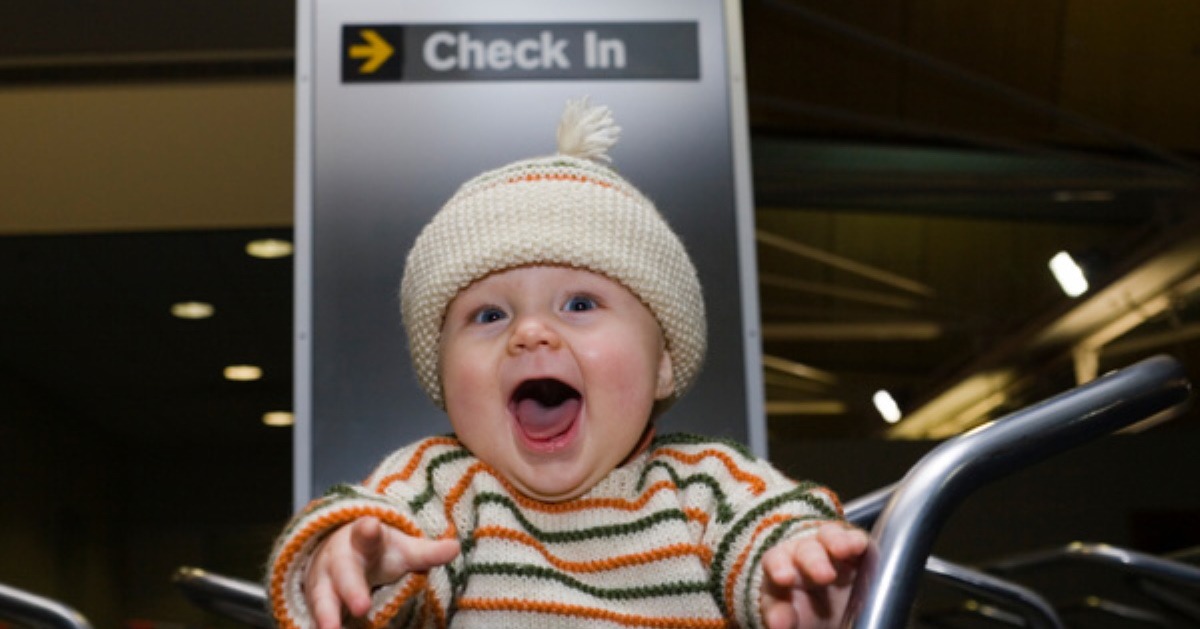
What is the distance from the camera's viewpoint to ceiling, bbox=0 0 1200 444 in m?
4.01

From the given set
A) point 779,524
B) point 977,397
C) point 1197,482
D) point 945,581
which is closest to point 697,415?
point 945,581

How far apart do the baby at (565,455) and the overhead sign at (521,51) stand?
2.41 feet

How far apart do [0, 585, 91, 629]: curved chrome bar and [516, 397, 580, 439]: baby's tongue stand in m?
0.62

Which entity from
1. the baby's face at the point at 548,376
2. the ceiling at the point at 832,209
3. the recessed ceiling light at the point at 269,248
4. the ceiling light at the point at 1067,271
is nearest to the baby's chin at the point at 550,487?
the baby's face at the point at 548,376

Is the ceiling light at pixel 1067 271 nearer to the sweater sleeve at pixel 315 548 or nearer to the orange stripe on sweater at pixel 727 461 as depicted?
the orange stripe on sweater at pixel 727 461

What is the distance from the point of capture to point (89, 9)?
3588mm

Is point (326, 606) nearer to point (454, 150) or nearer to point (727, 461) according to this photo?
point (727, 461)

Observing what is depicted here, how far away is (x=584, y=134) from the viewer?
1.26 m

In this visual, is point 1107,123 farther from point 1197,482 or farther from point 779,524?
point 779,524

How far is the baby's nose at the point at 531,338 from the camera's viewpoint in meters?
1.02

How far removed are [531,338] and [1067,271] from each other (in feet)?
12.8

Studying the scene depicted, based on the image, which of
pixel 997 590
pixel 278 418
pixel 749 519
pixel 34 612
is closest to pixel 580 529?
pixel 749 519

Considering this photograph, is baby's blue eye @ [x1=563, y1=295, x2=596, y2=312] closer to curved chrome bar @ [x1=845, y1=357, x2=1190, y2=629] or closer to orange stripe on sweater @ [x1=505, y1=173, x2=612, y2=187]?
orange stripe on sweater @ [x1=505, y1=173, x2=612, y2=187]

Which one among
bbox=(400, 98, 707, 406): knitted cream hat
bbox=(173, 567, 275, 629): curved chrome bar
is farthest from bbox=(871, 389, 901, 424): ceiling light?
bbox=(400, 98, 707, 406): knitted cream hat
